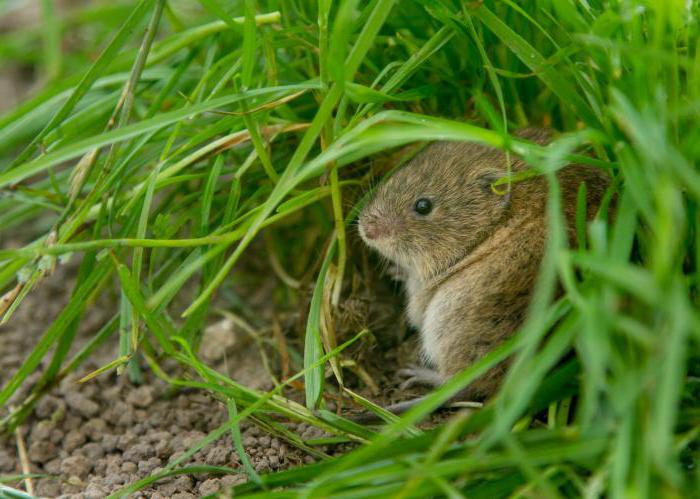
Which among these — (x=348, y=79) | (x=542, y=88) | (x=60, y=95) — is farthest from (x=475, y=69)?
(x=60, y=95)

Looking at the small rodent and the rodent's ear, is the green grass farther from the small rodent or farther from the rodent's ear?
the rodent's ear

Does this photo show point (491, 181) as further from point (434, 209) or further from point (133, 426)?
point (133, 426)

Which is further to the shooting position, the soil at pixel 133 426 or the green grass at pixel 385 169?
the soil at pixel 133 426

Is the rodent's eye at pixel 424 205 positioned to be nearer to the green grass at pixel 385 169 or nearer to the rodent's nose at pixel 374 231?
the rodent's nose at pixel 374 231

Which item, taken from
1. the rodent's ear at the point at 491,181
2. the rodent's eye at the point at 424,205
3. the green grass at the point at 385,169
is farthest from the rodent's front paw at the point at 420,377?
the rodent's ear at the point at 491,181

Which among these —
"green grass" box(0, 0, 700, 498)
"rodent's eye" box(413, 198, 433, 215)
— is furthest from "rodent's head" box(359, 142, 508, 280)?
"green grass" box(0, 0, 700, 498)

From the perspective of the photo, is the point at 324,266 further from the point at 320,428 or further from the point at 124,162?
the point at 124,162
